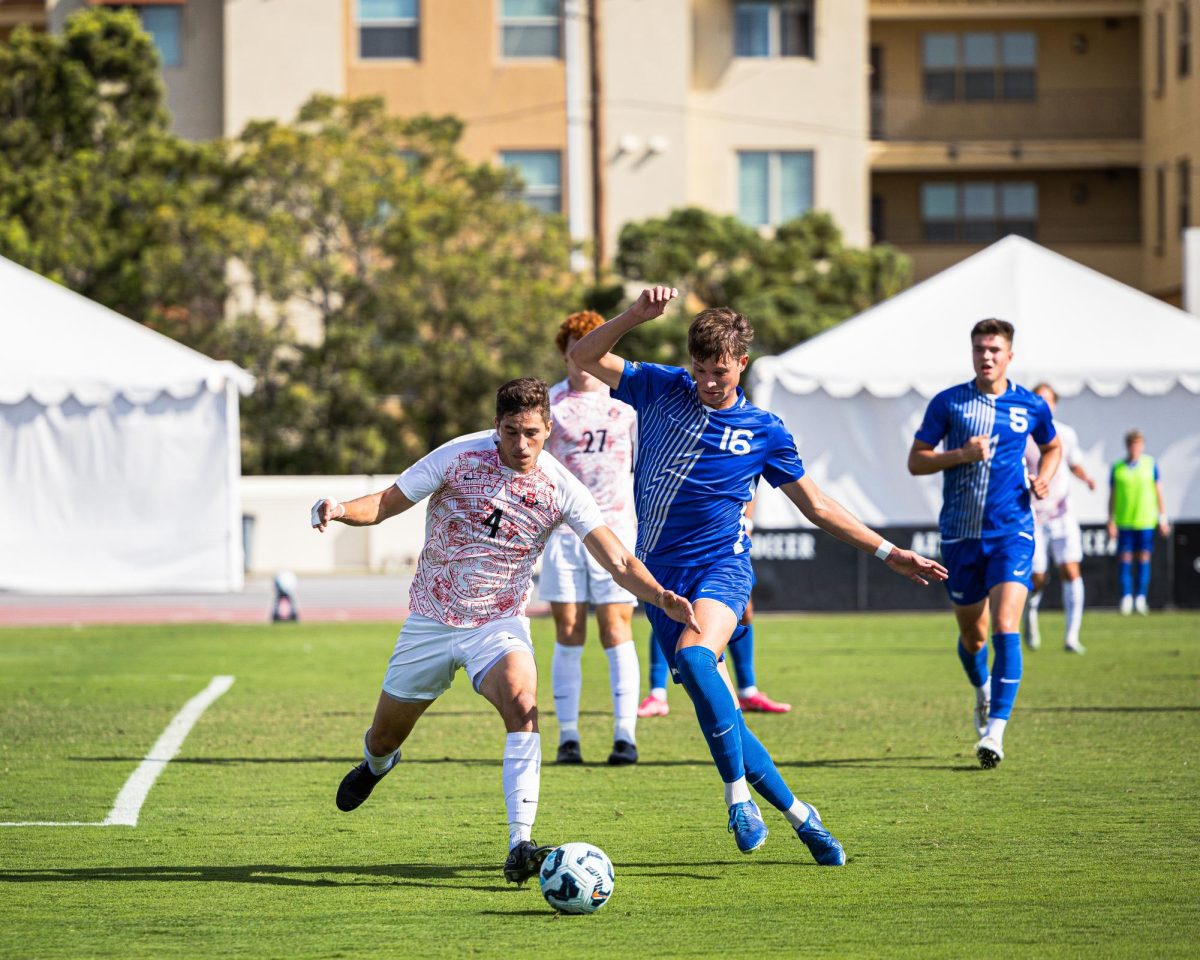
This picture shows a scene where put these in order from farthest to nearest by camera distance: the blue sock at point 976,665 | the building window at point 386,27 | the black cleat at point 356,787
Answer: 1. the building window at point 386,27
2. the blue sock at point 976,665
3. the black cleat at point 356,787

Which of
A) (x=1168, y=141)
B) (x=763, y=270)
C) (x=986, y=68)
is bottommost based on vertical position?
(x=763, y=270)

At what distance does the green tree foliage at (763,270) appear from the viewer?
3406 cm

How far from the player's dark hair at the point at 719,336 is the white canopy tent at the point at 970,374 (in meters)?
15.3

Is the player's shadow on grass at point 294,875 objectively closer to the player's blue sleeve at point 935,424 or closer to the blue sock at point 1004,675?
the blue sock at point 1004,675

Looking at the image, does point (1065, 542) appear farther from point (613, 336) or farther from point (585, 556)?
point (613, 336)

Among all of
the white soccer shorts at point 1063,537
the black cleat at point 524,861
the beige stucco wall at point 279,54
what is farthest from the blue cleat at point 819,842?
the beige stucco wall at point 279,54

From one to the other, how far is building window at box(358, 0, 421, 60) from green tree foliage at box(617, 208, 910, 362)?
25.7 feet

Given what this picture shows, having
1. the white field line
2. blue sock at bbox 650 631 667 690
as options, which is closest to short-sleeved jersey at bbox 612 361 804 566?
the white field line

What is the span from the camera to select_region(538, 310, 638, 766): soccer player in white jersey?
1017 cm

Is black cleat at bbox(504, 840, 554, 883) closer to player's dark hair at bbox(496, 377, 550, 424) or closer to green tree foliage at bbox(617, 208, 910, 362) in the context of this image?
player's dark hair at bbox(496, 377, 550, 424)

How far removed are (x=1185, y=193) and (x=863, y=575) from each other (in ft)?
75.7

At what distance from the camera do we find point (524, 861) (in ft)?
21.7

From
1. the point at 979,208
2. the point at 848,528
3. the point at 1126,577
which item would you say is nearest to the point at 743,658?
the point at 848,528

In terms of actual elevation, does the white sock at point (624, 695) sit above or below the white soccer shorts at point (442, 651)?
below
